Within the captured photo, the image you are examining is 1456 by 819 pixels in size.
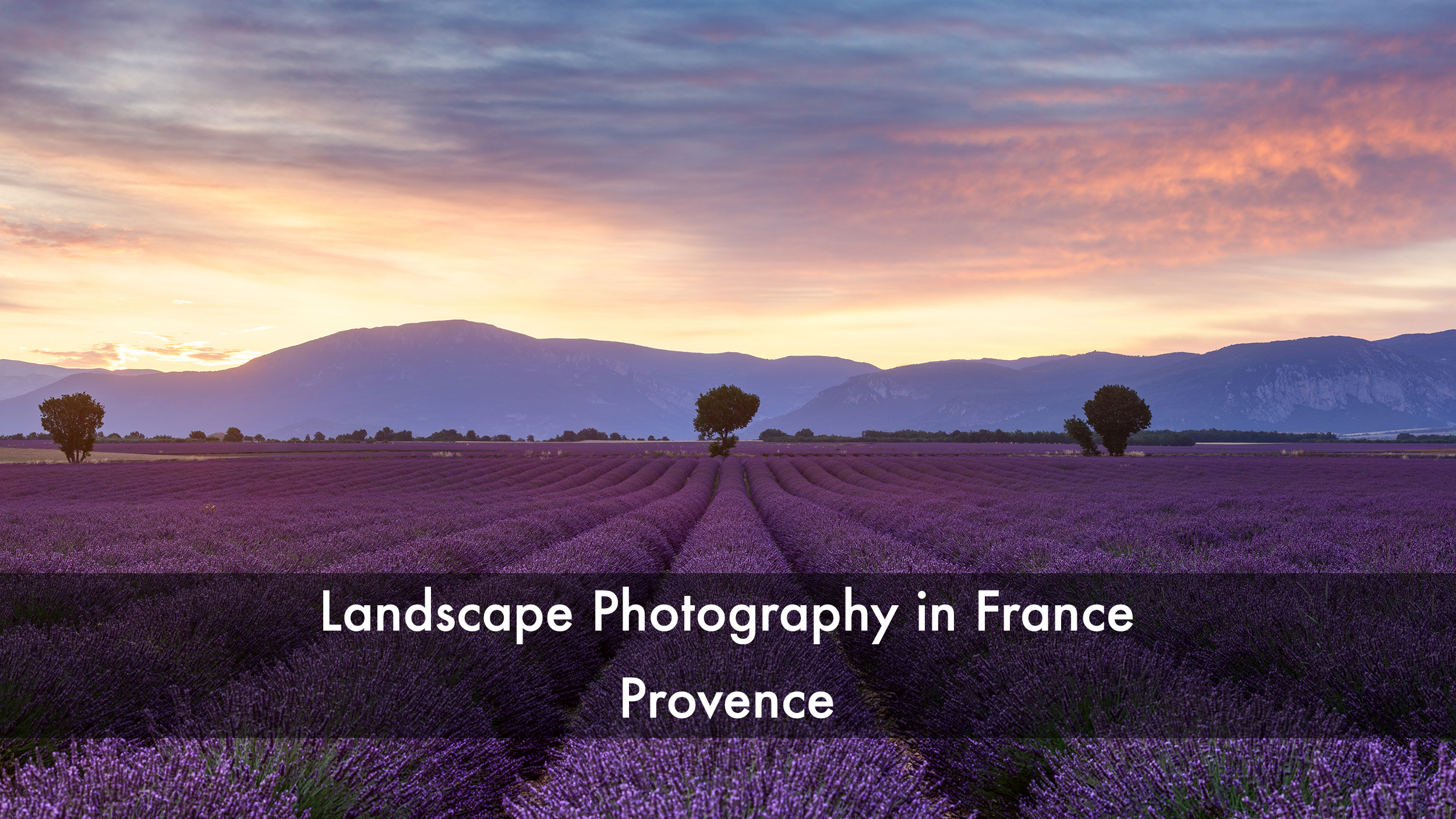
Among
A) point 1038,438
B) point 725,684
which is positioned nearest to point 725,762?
point 725,684

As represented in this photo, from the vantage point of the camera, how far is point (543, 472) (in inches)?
1125

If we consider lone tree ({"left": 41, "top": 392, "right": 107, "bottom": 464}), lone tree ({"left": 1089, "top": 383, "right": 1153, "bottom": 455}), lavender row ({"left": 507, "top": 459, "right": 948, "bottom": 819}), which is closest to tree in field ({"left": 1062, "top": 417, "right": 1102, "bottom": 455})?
lone tree ({"left": 1089, "top": 383, "right": 1153, "bottom": 455})

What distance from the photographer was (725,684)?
10.6ft

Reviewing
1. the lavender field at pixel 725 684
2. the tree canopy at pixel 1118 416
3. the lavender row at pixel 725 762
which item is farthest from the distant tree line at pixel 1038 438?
the lavender row at pixel 725 762

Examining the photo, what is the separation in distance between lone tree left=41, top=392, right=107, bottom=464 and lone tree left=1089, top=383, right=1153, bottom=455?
58958 millimetres

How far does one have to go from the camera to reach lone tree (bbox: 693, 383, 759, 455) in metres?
60.8

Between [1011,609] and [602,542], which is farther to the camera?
[602,542]

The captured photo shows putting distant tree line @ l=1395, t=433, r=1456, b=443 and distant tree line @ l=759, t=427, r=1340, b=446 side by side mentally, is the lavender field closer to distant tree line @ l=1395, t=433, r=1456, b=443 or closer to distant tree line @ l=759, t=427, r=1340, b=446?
distant tree line @ l=759, t=427, r=1340, b=446

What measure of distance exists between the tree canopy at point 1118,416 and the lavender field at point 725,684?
136 feet

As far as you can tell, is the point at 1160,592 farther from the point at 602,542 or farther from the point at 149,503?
the point at 149,503

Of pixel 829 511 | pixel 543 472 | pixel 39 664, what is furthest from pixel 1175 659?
pixel 543 472

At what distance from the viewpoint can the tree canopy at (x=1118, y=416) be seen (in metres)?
48.7

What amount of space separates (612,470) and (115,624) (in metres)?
25.3

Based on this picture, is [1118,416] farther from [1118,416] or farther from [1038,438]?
[1038,438]
